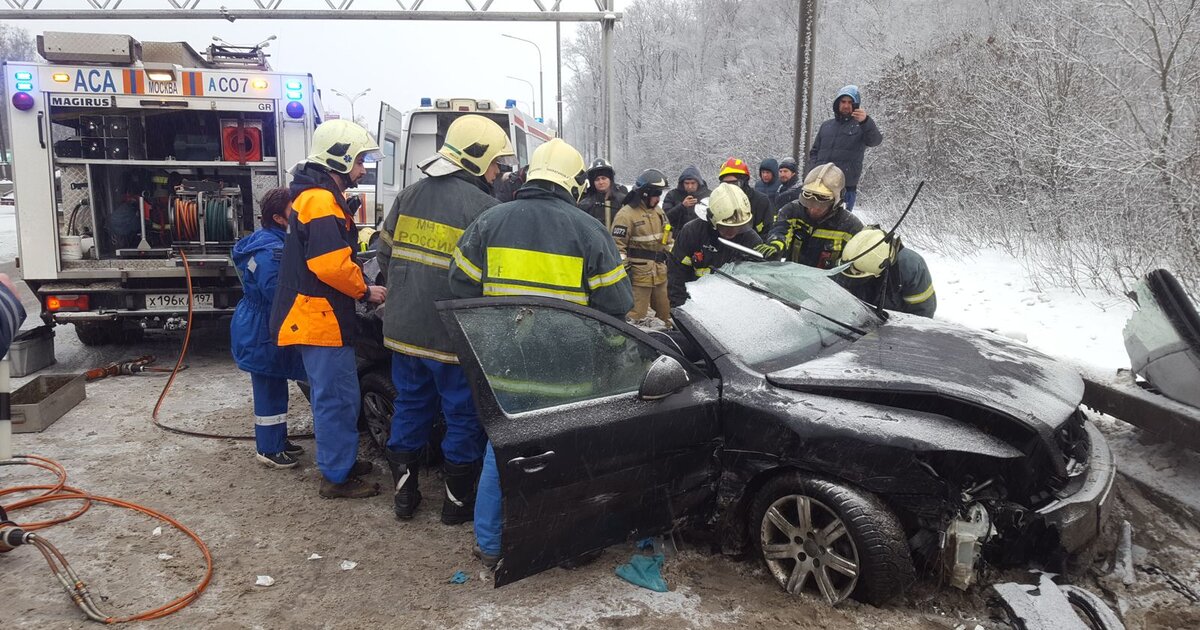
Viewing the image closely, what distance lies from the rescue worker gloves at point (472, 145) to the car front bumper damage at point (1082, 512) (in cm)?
282

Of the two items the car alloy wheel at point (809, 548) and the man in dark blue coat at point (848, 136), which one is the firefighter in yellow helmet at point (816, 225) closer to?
the car alloy wheel at point (809, 548)

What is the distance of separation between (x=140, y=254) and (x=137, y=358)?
104cm

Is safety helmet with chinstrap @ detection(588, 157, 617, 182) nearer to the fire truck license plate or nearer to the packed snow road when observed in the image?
the fire truck license plate

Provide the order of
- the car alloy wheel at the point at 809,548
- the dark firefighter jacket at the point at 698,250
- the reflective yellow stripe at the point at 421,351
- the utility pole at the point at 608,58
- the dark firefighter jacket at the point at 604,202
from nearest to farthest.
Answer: the car alloy wheel at the point at 809,548, the reflective yellow stripe at the point at 421,351, the dark firefighter jacket at the point at 698,250, the dark firefighter jacket at the point at 604,202, the utility pole at the point at 608,58

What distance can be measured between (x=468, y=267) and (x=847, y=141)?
19.4 feet

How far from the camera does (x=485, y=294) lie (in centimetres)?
313

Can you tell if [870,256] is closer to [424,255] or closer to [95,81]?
[424,255]

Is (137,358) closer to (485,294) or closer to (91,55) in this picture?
(91,55)

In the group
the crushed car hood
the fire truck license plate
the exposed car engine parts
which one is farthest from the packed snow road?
the fire truck license plate

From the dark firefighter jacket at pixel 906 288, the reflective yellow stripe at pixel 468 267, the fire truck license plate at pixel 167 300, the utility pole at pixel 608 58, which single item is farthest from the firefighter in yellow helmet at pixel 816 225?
the utility pole at pixel 608 58

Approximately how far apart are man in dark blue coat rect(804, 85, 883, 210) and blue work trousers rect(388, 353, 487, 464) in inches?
220

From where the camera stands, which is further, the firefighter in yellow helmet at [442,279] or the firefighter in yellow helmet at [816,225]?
the firefighter in yellow helmet at [816,225]

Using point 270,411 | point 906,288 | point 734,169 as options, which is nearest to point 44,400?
point 270,411

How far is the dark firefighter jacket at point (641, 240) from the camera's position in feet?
24.0
